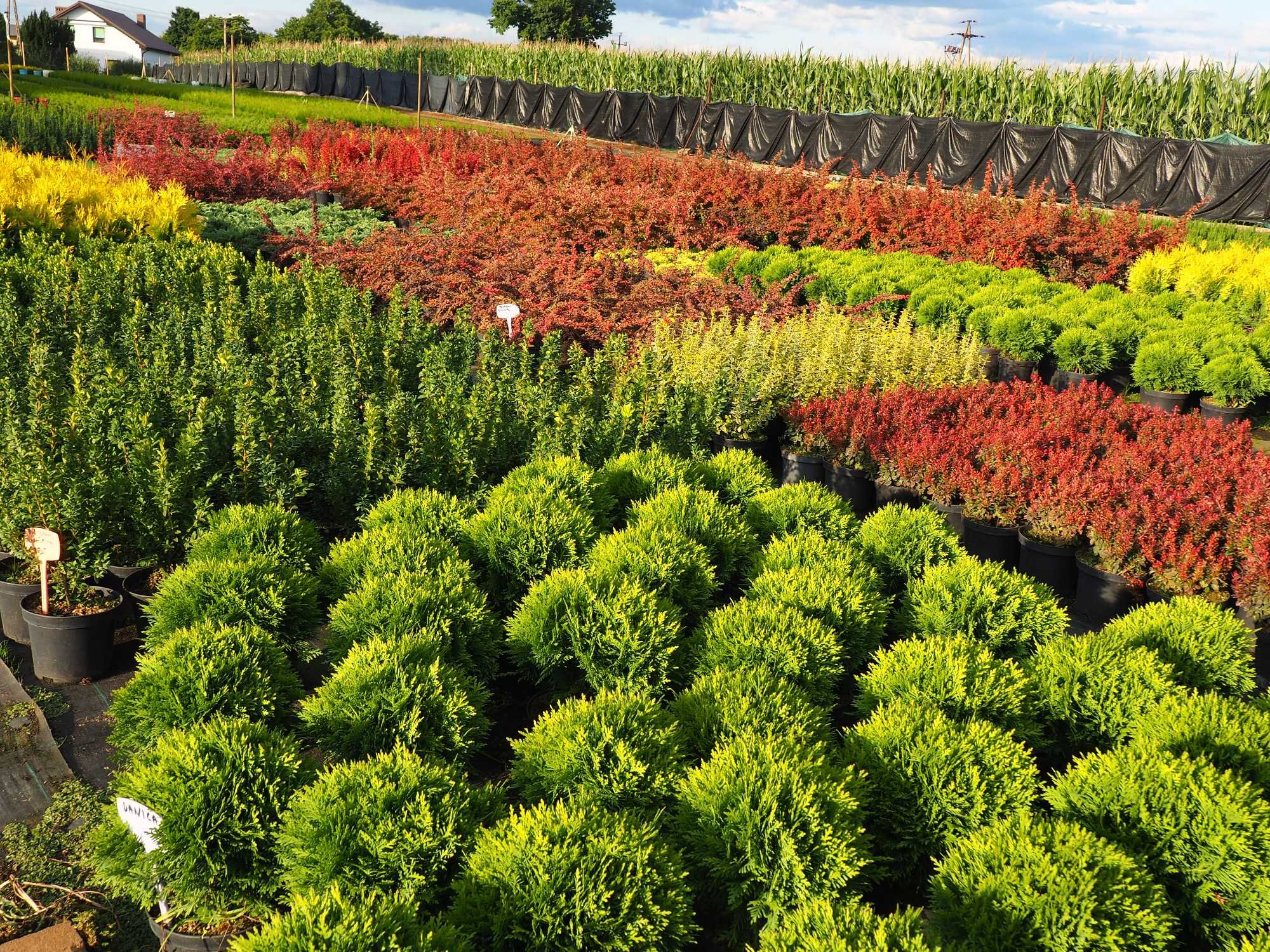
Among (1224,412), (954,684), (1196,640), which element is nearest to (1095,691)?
(954,684)

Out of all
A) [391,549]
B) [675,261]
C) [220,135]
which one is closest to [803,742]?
[391,549]

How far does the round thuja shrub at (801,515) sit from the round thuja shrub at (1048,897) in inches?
93.4

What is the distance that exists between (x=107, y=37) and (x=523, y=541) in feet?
344

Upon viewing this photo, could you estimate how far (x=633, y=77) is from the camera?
36.7m

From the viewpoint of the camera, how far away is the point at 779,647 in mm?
3652

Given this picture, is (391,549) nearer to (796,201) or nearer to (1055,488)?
(1055,488)

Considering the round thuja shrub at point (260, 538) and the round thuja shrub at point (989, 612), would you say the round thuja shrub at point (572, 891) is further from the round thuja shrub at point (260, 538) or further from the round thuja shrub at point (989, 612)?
the round thuja shrub at point (260, 538)

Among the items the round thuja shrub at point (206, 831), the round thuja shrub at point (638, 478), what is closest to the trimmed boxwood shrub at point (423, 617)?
the round thuja shrub at point (206, 831)

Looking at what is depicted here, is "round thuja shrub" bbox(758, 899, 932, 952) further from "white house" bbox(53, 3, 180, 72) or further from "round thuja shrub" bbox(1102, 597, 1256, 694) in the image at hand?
"white house" bbox(53, 3, 180, 72)

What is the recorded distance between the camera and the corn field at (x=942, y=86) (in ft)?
74.4

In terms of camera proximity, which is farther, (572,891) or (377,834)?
(377,834)

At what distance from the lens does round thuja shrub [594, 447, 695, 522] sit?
520 cm

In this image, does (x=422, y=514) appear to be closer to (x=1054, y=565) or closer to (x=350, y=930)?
(x=350, y=930)

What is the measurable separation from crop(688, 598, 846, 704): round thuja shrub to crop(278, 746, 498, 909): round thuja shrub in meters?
1.34
